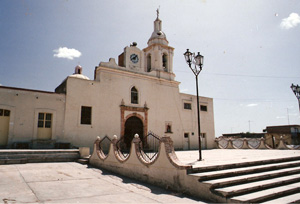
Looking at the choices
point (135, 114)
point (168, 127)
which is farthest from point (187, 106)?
point (135, 114)

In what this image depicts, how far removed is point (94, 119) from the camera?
16.7 meters

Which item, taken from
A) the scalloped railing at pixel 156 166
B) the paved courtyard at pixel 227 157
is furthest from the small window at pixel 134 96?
the scalloped railing at pixel 156 166

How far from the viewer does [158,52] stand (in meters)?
21.3

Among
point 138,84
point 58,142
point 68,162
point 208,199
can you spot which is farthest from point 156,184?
point 138,84

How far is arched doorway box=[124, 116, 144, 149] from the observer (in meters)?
18.5

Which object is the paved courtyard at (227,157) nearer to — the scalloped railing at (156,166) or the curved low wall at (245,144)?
the scalloped railing at (156,166)

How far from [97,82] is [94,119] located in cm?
303

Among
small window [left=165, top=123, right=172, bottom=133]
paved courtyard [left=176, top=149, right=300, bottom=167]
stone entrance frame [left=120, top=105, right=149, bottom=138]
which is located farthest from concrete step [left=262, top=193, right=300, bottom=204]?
small window [left=165, top=123, right=172, bottom=133]

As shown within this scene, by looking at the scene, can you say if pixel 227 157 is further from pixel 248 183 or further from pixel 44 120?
pixel 44 120

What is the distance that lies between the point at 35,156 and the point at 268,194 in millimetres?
10317

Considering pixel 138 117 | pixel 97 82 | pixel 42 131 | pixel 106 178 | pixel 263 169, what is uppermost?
pixel 97 82

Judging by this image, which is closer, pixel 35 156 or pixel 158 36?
pixel 35 156

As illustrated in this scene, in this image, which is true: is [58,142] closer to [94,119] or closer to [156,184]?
[94,119]

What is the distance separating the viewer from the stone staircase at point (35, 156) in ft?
32.9
